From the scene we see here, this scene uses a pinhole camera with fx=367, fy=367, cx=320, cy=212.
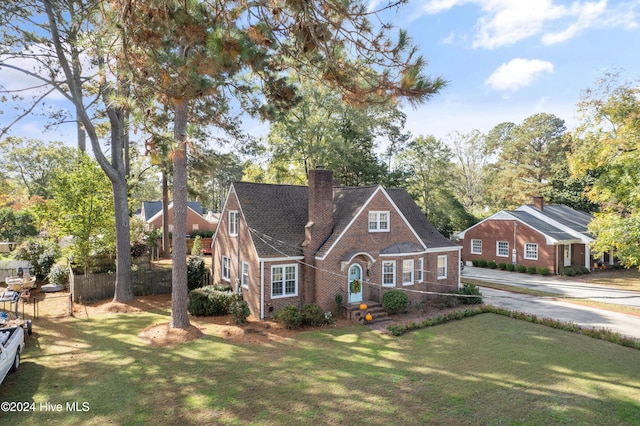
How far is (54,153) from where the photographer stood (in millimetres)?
52312

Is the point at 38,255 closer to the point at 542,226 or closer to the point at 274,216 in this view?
the point at 274,216

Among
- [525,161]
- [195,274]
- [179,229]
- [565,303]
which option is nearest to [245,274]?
[179,229]

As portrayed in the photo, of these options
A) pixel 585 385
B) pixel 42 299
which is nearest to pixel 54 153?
pixel 42 299

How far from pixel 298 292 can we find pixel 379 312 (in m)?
4.12

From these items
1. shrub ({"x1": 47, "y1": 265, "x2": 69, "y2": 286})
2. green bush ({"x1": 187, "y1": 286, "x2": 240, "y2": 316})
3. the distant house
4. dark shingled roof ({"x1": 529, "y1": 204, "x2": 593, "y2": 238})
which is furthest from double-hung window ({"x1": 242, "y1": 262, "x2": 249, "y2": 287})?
the distant house

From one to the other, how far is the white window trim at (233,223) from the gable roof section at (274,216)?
3.62 ft

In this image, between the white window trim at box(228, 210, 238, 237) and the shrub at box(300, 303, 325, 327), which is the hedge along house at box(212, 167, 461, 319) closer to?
the white window trim at box(228, 210, 238, 237)

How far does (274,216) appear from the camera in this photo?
1934 cm

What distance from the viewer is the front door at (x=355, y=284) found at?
728 inches

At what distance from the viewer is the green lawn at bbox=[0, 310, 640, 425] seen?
29.9 feet

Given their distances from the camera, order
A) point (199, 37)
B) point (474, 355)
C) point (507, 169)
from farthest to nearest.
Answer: point (507, 169)
point (474, 355)
point (199, 37)

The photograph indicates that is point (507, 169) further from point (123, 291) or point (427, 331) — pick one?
point (123, 291)

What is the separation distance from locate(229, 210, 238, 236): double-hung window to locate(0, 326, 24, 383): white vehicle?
977cm

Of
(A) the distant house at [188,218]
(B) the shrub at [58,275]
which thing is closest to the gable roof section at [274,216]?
(B) the shrub at [58,275]
